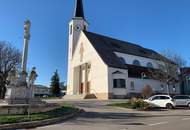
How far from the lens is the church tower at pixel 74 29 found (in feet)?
192

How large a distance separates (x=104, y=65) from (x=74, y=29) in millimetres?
18654

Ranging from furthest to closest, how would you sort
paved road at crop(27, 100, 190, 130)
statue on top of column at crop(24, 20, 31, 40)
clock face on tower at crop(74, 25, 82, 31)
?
clock face on tower at crop(74, 25, 82, 31) → statue on top of column at crop(24, 20, 31, 40) → paved road at crop(27, 100, 190, 130)

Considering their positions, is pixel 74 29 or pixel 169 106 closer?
pixel 169 106

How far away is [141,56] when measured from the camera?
5831cm

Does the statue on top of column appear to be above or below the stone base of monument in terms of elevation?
above

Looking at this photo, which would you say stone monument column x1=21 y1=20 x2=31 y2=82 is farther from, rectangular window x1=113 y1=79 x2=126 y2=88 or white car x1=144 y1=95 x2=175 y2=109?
rectangular window x1=113 y1=79 x2=126 y2=88

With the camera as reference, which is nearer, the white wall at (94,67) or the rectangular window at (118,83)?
the rectangular window at (118,83)

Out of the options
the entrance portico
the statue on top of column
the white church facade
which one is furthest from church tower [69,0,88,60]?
the statue on top of column

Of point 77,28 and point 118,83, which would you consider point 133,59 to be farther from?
point 77,28

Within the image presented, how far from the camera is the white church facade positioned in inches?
1780

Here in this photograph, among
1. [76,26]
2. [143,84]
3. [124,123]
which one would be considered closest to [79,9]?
[76,26]

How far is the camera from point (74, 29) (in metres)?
60.3

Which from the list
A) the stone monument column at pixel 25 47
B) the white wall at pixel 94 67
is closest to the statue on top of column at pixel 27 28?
the stone monument column at pixel 25 47

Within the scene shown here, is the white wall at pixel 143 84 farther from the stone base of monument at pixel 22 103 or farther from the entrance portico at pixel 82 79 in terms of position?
the stone base of monument at pixel 22 103
